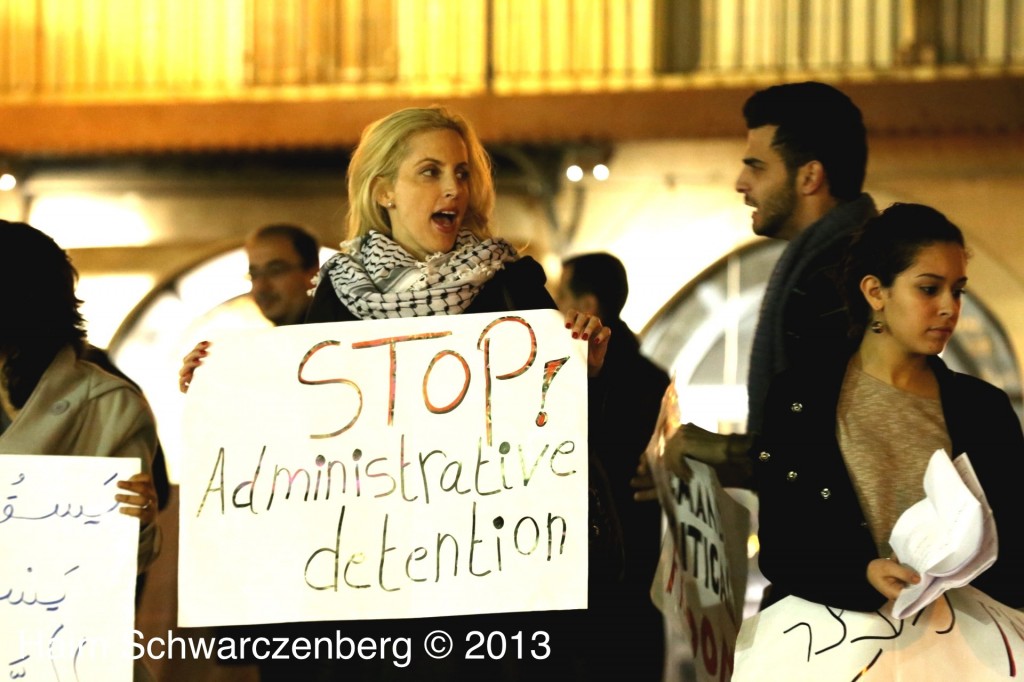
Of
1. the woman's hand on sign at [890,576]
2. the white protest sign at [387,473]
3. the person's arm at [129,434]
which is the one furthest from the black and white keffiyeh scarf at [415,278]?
the woman's hand on sign at [890,576]

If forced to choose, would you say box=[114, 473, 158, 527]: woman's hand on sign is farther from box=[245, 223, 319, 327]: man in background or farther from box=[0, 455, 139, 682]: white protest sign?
box=[245, 223, 319, 327]: man in background

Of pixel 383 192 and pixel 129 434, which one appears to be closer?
A: pixel 383 192

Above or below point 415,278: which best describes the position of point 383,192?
above

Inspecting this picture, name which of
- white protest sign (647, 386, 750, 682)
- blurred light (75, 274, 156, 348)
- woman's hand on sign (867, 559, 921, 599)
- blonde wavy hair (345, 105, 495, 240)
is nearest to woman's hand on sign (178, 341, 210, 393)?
blonde wavy hair (345, 105, 495, 240)

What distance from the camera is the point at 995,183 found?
828 cm

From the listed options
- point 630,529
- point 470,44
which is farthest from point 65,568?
point 470,44

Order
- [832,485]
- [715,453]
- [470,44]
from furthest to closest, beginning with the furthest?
[470,44] < [715,453] < [832,485]

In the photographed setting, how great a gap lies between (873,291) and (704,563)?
0.81m

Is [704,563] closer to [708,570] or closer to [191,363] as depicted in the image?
[708,570]

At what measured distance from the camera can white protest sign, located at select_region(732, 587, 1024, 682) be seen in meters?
3.02

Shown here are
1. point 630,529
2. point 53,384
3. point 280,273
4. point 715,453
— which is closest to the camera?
point 53,384

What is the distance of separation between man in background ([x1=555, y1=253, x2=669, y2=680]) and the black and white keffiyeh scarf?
819 mm

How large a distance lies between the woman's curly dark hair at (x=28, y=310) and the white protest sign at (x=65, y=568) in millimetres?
224

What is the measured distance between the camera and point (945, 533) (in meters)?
2.84
